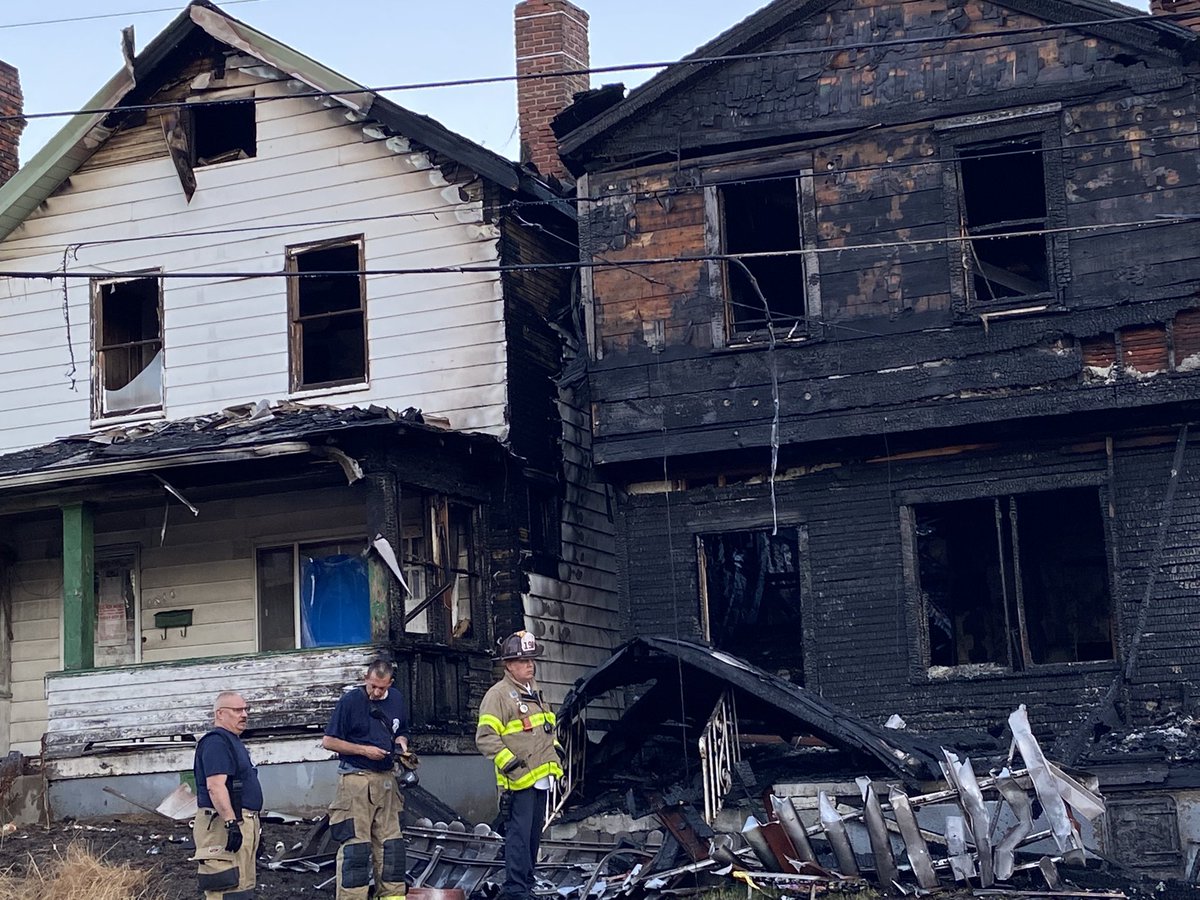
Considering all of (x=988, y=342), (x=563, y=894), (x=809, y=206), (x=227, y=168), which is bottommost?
(x=563, y=894)

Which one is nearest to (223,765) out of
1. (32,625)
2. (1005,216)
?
(32,625)

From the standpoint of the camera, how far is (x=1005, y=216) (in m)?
17.7

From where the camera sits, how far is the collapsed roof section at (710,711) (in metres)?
13.0

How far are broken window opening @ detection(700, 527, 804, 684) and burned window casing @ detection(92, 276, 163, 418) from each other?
6.52 metres

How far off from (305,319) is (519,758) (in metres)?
8.20

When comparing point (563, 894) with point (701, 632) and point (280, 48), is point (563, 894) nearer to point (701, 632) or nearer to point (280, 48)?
point (701, 632)

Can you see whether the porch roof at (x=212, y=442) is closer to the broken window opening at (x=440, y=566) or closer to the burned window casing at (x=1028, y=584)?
the broken window opening at (x=440, y=566)

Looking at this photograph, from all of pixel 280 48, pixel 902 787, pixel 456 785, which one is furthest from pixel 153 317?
pixel 902 787

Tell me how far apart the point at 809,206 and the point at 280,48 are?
19.4 feet

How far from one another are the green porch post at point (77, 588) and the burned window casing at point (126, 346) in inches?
90.0

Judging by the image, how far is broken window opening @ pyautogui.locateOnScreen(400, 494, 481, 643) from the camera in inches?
671

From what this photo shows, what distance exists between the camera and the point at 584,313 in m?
17.1

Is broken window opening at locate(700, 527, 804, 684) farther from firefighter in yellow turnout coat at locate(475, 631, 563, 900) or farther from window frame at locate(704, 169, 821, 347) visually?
firefighter in yellow turnout coat at locate(475, 631, 563, 900)

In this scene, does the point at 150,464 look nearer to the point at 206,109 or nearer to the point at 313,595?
the point at 313,595
